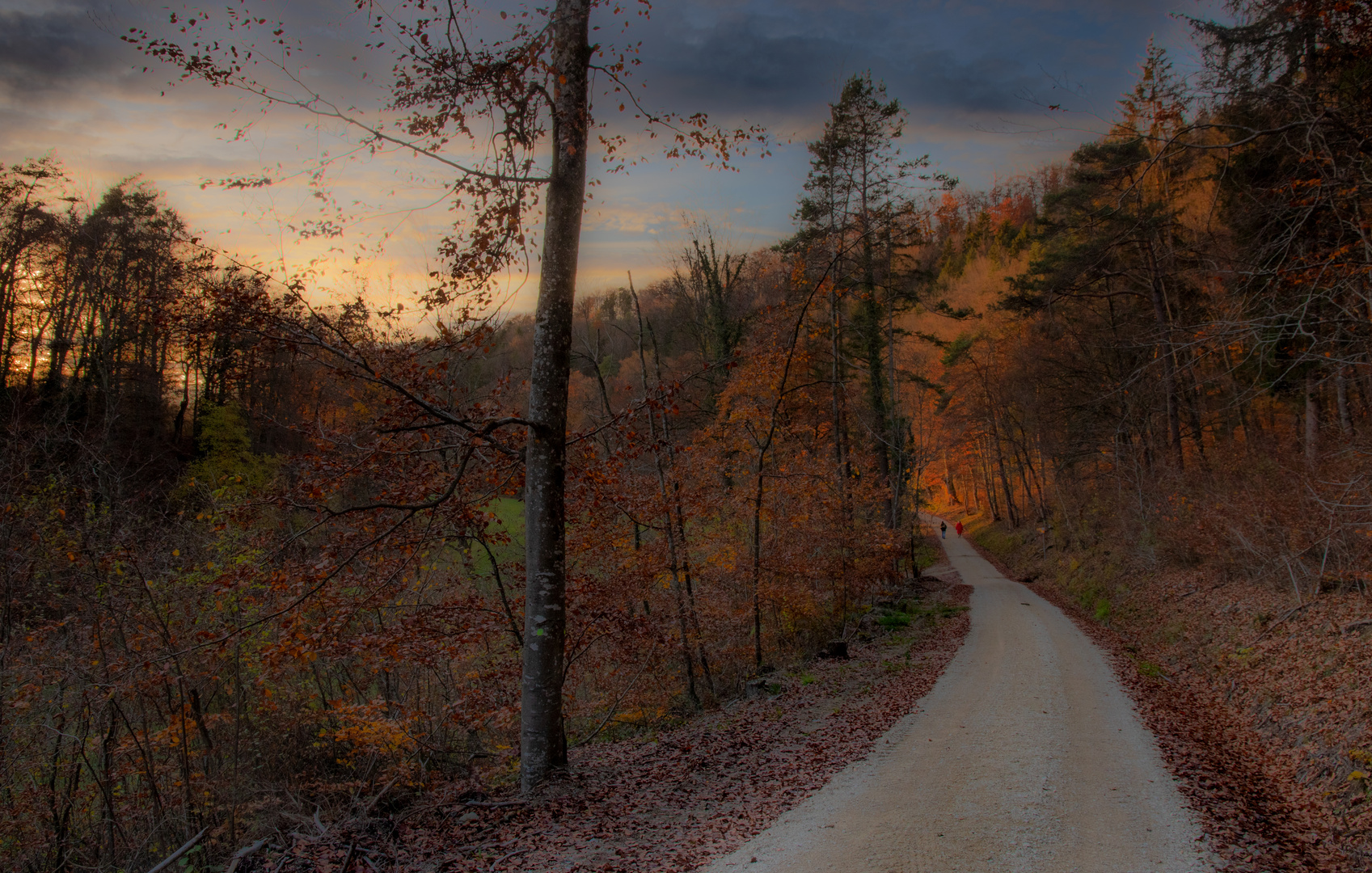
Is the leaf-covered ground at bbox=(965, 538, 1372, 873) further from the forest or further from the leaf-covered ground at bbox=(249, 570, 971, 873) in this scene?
the leaf-covered ground at bbox=(249, 570, 971, 873)

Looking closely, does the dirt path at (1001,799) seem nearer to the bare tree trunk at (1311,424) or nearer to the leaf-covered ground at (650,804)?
the leaf-covered ground at (650,804)

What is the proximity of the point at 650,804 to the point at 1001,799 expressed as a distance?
3264 millimetres

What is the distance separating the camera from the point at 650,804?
6.15m

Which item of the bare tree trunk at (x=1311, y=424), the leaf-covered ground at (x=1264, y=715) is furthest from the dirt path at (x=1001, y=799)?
the bare tree trunk at (x=1311, y=424)

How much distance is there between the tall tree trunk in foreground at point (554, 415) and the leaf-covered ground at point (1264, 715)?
18.6 feet

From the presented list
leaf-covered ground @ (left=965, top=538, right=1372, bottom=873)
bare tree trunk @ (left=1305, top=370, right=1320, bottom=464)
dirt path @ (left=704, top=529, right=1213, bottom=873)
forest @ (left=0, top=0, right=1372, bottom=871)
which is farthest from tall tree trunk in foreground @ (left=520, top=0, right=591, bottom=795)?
bare tree trunk @ (left=1305, top=370, right=1320, bottom=464)

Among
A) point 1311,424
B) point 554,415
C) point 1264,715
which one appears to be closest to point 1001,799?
point 1264,715

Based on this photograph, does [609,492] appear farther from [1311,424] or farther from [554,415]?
[1311,424]

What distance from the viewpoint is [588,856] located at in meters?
5.00

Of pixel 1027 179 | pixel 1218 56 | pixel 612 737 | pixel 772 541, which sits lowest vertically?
pixel 612 737

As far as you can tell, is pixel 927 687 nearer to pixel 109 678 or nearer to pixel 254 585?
pixel 254 585

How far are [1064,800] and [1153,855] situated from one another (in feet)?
3.28

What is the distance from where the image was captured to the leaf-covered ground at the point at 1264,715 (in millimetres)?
5328

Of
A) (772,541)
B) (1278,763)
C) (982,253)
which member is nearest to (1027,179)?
(982,253)
